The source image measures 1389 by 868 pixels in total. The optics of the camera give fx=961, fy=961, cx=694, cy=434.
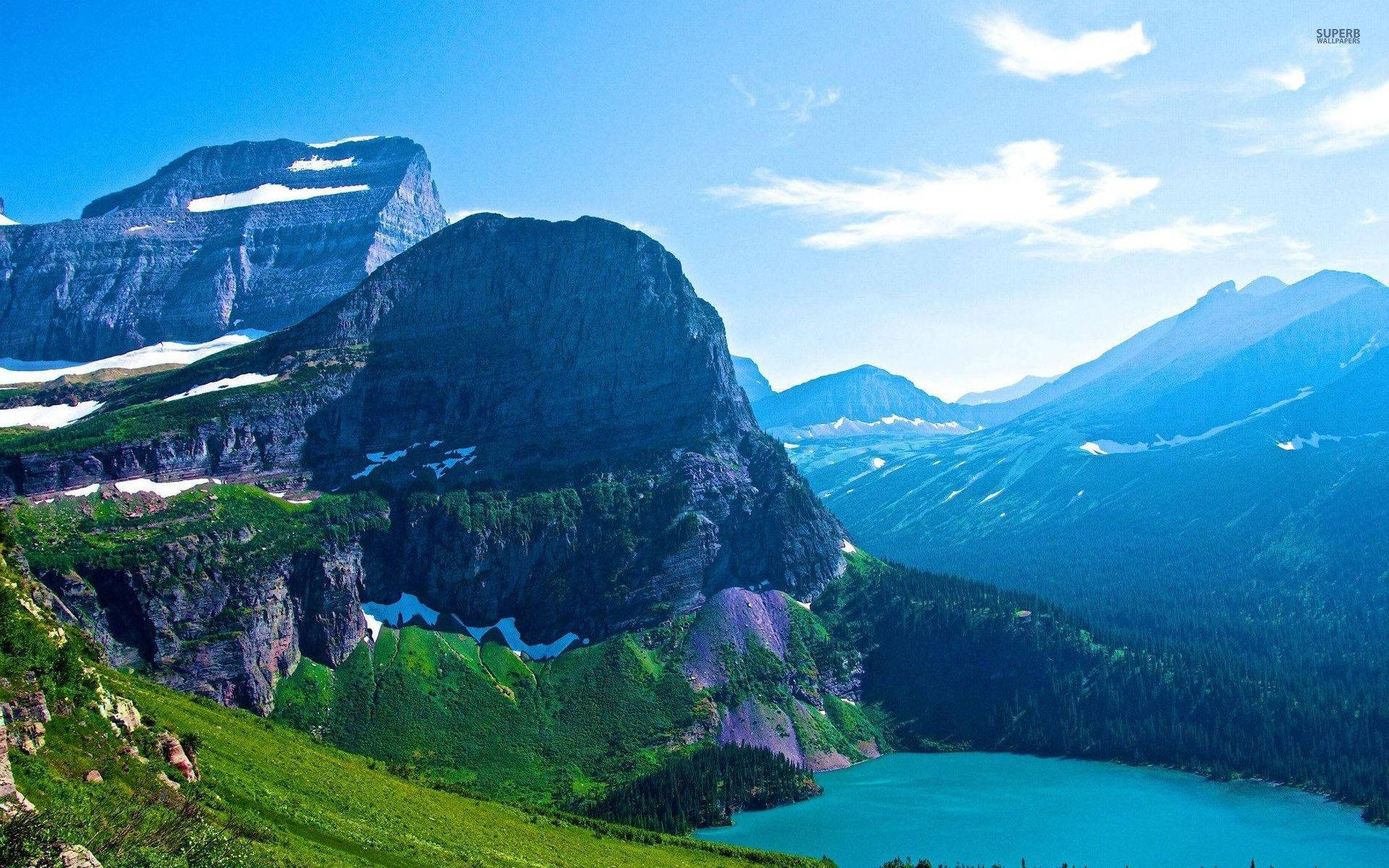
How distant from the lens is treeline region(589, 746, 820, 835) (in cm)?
14638

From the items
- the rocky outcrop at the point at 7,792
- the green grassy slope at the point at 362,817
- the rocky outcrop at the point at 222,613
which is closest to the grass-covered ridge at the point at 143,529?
the rocky outcrop at the point at 222,613

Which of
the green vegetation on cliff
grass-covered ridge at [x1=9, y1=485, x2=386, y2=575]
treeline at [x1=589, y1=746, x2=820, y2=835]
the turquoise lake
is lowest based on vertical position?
the turquoise lake

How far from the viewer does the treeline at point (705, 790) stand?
480 ft

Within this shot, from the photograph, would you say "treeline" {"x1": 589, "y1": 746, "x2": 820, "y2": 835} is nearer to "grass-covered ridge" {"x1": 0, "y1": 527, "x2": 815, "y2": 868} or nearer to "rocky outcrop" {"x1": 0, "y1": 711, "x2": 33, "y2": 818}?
"grass-covered ridge" {"x1": 0, "y1": 527, "x2": 815, "y2": 868}

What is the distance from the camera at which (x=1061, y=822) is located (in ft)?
489

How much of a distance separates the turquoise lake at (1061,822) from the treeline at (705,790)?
3.12m

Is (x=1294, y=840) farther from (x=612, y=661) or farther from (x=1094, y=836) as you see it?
(x=612, y=661)

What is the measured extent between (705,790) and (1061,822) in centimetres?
5549

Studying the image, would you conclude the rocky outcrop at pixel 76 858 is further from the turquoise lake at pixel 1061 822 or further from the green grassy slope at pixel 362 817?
the turquoise lake at pixel 1061 822

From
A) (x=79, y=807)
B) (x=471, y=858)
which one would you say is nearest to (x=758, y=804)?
(x=471, y=858)

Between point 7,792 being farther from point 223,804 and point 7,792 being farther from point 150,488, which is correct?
point 150,488

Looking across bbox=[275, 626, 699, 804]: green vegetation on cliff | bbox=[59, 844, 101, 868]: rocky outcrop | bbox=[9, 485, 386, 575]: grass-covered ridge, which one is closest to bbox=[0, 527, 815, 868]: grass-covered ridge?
bbox=[59, 844, 101, 868]: rocky outcrop

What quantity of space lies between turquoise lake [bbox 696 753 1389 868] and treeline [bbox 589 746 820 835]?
123 inches

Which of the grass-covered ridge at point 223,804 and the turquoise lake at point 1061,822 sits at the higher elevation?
the grass-covered ridge at point 223,804
